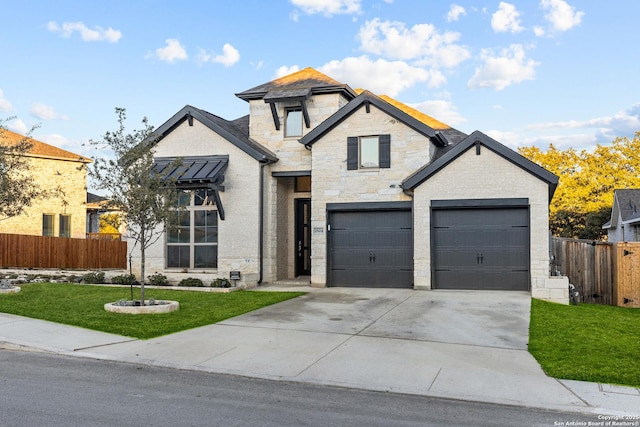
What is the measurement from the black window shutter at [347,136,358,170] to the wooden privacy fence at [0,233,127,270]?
15.0m

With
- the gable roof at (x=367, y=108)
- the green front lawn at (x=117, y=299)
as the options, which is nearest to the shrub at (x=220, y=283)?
the green front lawn at (x=117, y=299)

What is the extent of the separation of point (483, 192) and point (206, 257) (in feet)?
29.5

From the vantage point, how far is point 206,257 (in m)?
18.6

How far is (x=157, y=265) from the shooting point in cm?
1878

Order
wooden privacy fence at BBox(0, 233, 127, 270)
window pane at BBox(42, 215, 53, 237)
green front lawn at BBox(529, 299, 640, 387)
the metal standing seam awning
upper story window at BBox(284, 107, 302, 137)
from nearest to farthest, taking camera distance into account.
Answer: green front lawn at BBox(529, 299, 640, 387)
the metal standing seam awning
upper story window at BBox(284, 107, 302, 137)
wooden privacy fence at BBox(0, 233, 127, 270)
window pane at BBox(42, 215, 53, 237)

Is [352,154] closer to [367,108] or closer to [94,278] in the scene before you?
[367,108]

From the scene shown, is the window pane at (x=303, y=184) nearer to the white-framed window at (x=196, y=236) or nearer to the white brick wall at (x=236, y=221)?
the white brick wall at (x=236, y=221)

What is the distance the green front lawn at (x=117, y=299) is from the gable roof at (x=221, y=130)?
4646mm

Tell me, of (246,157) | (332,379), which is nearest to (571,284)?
(246,157)

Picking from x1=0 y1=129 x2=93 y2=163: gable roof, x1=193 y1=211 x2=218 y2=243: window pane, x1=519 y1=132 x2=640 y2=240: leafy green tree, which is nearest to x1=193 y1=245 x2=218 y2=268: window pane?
x1=193 y1=211 x2=218 y2=243: window pane

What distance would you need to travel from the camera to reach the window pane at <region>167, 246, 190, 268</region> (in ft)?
61.6

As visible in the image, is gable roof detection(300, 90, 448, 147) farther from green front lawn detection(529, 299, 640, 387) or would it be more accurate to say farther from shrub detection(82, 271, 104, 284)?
shrub detection(82, 271, 104, 284)

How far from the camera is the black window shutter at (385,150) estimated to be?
56.9 ft

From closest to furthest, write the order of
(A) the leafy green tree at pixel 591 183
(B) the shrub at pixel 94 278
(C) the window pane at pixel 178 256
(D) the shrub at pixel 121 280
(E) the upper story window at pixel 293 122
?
(D) the shrub at pixel 121 280 < (B) the shrub at pixel 94 278 < (C) the window pane at pixel 178 256 < (E) the upper story window at pixel 293 122 < (A) the leafy green tree at pixel 591 183
